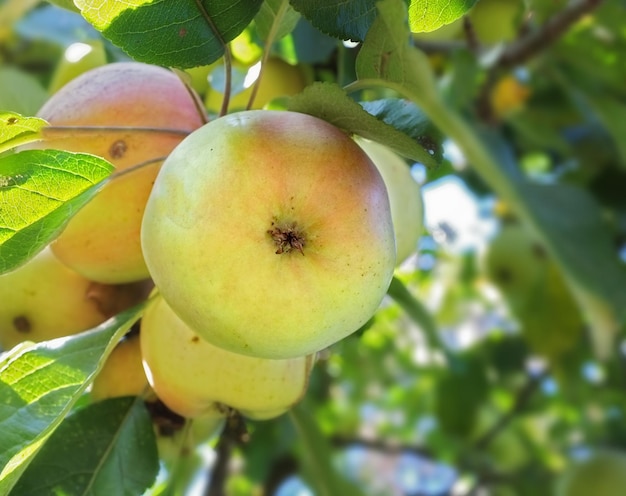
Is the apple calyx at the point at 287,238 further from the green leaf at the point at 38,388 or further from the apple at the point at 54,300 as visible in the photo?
the apple at the point at 54,300

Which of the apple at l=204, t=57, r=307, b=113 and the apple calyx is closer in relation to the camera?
the apple calyx

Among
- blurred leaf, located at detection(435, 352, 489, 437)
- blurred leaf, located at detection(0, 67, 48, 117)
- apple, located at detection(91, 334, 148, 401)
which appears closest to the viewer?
apple, located at detection(91, 334, 148, 401)

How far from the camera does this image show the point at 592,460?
2115mm

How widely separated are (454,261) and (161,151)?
1943 mm

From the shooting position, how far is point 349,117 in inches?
26.5

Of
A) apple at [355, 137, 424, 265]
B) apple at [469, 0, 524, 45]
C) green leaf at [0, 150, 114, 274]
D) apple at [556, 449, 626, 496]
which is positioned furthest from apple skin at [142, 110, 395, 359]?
apple at [556, 449, 626, 496]

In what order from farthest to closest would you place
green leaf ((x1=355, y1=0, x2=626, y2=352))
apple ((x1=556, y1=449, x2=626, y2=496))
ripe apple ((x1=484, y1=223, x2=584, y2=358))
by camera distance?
1. ripe apple ((x1=484, y1=223, x2=584, y2=358))
2. apple ((x1=556, y1=449, x2=626, y2=496))
3. green leaf ((x1=355, y1=0, x2=626, y2=352))

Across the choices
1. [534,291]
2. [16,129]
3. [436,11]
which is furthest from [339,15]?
[534,291]

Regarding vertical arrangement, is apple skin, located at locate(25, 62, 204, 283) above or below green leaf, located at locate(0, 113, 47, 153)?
below

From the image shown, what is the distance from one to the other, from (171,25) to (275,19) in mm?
119

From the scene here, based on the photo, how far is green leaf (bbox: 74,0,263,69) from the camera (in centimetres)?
67

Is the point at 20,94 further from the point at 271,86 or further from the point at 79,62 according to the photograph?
the point at 271,86

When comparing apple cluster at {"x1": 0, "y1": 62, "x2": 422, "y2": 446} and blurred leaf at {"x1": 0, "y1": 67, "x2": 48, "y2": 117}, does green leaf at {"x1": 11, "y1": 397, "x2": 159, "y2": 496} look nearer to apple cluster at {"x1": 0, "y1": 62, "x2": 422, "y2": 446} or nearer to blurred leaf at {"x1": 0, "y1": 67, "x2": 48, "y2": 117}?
apple cluster at {"x1": 0, "y1": 62, "x2": 422, "y2": 446}

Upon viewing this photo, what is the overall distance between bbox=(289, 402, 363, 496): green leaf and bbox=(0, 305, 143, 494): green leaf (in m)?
0.42
